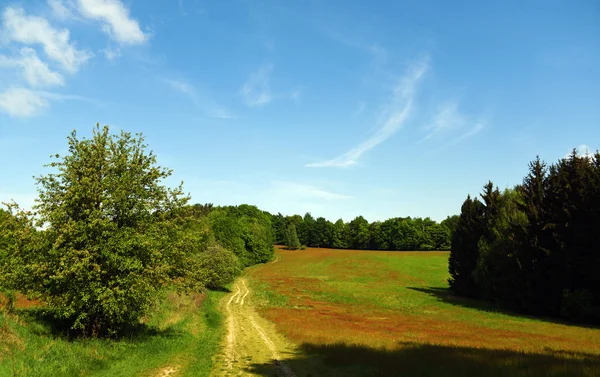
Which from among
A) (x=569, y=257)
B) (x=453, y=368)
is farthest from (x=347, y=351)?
(x=569, y=257)

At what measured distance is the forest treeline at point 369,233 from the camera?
13988 centimetres

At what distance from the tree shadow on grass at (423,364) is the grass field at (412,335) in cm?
4

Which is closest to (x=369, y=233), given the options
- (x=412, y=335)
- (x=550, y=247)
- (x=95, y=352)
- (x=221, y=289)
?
(x=221, y=289)

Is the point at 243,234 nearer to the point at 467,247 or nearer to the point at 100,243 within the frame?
the point at 467,247

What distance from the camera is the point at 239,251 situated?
8850 cm

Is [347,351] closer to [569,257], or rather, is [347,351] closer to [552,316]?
[569,257]

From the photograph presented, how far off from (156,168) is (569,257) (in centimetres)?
3980

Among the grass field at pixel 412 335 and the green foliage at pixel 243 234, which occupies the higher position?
the green foliage at pixel 243 234

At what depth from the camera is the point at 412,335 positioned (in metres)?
25.3

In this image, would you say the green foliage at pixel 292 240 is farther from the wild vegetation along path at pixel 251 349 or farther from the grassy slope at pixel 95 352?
the grassy slope at pixel 95 352

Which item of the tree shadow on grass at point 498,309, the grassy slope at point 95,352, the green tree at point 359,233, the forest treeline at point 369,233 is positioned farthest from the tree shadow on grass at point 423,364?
the green tree at point 359,233

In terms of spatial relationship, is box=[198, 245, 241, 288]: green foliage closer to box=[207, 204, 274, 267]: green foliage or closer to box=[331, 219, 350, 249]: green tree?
box=[207, 204, 274, 267]: green foliage

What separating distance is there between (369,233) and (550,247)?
398 feet

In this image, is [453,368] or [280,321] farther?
[280,321]
